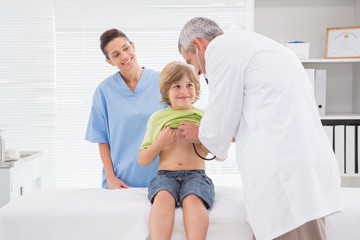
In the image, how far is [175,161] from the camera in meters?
1.96

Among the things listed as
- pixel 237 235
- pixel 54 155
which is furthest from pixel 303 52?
pixel 54 155

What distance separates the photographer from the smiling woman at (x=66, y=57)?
144 inches

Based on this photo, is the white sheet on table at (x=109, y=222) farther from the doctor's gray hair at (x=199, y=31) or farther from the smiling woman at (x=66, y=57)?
the smiling woman at (x=66, y=57)

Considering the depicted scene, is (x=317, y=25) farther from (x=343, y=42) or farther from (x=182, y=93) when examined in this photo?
(x=182, y=93)

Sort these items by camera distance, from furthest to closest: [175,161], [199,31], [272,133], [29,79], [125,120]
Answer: [29,79] → [125,120] → [175,161] → [199,31] → [272,133]

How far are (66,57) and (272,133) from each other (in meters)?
2.61

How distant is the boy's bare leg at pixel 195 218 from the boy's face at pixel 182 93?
0.44 meters

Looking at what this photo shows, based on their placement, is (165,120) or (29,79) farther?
(29,79)

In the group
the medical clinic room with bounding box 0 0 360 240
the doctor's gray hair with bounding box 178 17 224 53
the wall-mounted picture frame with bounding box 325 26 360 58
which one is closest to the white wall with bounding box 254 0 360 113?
the medical clinic room with bounding box 0 0 360 240

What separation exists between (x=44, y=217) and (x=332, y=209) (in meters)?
0.97

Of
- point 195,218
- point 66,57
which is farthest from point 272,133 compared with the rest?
point 66,57

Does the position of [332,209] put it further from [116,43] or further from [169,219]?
[116,43]

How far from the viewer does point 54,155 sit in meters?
3.69

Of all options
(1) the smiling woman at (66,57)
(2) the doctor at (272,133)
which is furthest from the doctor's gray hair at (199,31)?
(1) the smiling woman at (66,57)
